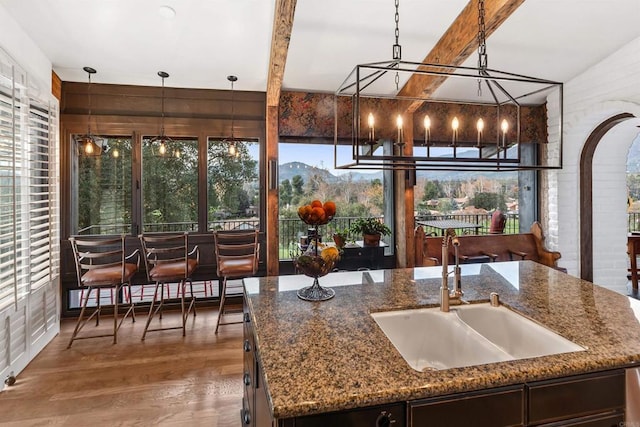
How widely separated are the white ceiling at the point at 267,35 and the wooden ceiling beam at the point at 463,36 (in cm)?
8

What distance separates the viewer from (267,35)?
314cm

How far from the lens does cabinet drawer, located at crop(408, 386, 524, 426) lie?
958 mm

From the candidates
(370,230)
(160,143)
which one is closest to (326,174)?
(370,230)

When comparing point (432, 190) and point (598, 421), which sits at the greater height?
point (432, 190)

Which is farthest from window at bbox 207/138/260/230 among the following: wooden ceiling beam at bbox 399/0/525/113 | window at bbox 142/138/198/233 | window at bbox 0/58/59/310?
wooden ceiling beam at bbox 399/0/525/113

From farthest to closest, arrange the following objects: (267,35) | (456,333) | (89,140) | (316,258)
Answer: (89,140) → (267,35) → (316,258) → (456,333)

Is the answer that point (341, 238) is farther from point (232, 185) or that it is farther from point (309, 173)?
point (232, 185)

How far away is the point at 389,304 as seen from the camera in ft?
5.46

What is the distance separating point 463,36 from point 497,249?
284 centimetres

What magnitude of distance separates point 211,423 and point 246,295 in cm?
96

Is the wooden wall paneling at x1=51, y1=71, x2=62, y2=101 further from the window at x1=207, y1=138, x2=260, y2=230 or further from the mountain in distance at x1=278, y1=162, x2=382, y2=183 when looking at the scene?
the mountain in distance at x1=278, y1=162, x2=382, y2=183

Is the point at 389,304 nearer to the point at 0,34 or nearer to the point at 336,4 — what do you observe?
the point at 336,4

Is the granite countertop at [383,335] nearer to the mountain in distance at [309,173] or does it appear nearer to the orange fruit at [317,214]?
the orange fruit at [317,214]

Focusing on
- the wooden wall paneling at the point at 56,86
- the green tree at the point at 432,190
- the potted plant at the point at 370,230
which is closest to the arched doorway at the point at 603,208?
the green tree at the point at 432,190
